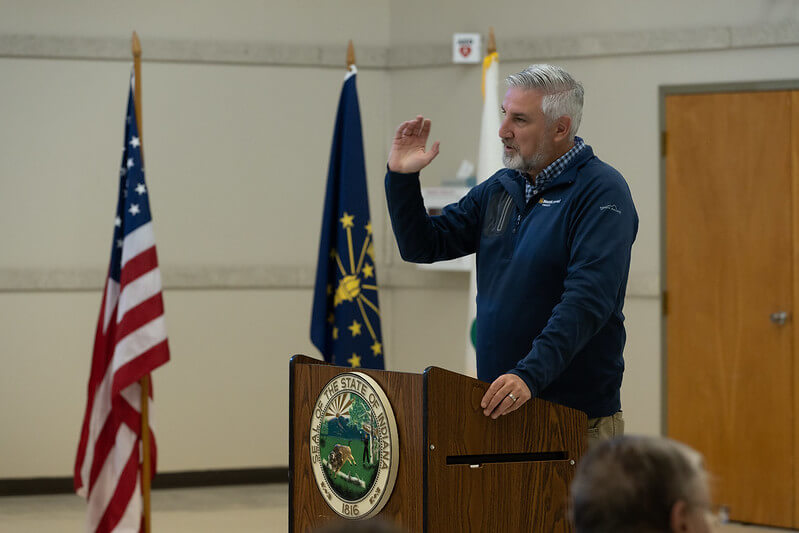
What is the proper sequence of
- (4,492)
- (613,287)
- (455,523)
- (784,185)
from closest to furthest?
(455,523), (613,287), (784,185), (4,492)

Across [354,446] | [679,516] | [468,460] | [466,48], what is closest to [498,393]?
[468,460]

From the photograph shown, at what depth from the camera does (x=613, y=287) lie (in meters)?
2.20

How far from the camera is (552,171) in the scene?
2385 millimetres

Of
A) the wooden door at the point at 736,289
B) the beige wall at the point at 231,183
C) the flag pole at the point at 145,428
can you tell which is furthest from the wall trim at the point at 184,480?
the wooden door at the point at 736,289

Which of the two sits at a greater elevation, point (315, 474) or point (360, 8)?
point (360, 8)

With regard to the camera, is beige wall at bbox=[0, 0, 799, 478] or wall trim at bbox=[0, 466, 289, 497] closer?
beige wall at bbox=[0, 0, 799, 478]

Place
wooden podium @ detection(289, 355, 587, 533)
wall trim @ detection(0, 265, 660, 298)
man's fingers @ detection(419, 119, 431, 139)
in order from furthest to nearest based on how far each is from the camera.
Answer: wall trim @ detection(0, 265, 660, 298) < man's fingers @ detection(419, 119, 431, 139) < wooden podium @ detection(289, 355, 587, 533)

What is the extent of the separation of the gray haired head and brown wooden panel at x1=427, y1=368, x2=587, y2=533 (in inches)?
28.3

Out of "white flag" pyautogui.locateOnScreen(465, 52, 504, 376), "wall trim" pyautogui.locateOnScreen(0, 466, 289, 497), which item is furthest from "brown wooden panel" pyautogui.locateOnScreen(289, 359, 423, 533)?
"wall trim" pyautogui.locateOnScreen(0, 466, 289, 497)

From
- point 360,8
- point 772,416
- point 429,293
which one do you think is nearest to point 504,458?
point 772,416

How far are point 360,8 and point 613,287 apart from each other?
14.5 ft

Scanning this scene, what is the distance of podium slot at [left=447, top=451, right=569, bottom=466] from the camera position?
6.62 ft

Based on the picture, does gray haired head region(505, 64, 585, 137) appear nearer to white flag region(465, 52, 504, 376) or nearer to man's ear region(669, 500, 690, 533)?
man's ear region(669, 500, 690, 533)

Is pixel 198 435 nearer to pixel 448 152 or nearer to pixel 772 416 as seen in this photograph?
pixel 448 152
